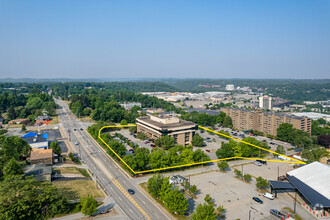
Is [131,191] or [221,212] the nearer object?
[221,212]

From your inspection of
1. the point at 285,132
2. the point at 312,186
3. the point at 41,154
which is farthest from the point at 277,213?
the point at 41,154

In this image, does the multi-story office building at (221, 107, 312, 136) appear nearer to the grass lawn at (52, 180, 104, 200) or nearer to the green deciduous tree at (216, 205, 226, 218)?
the green deciduous tree at (216, 205, 226, 218)

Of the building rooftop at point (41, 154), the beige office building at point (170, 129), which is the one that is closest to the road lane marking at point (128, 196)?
the building rooftop at point (41, 154)

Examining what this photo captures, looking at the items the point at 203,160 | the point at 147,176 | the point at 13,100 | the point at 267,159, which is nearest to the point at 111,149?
the point at 147,176

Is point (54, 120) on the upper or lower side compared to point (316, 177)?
upper

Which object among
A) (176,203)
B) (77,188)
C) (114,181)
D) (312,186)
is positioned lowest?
(114,181)

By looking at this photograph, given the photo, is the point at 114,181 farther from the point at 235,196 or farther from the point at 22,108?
the point at 22,108

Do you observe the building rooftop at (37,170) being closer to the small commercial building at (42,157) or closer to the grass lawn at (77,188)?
the grass lawn at (77,188)
